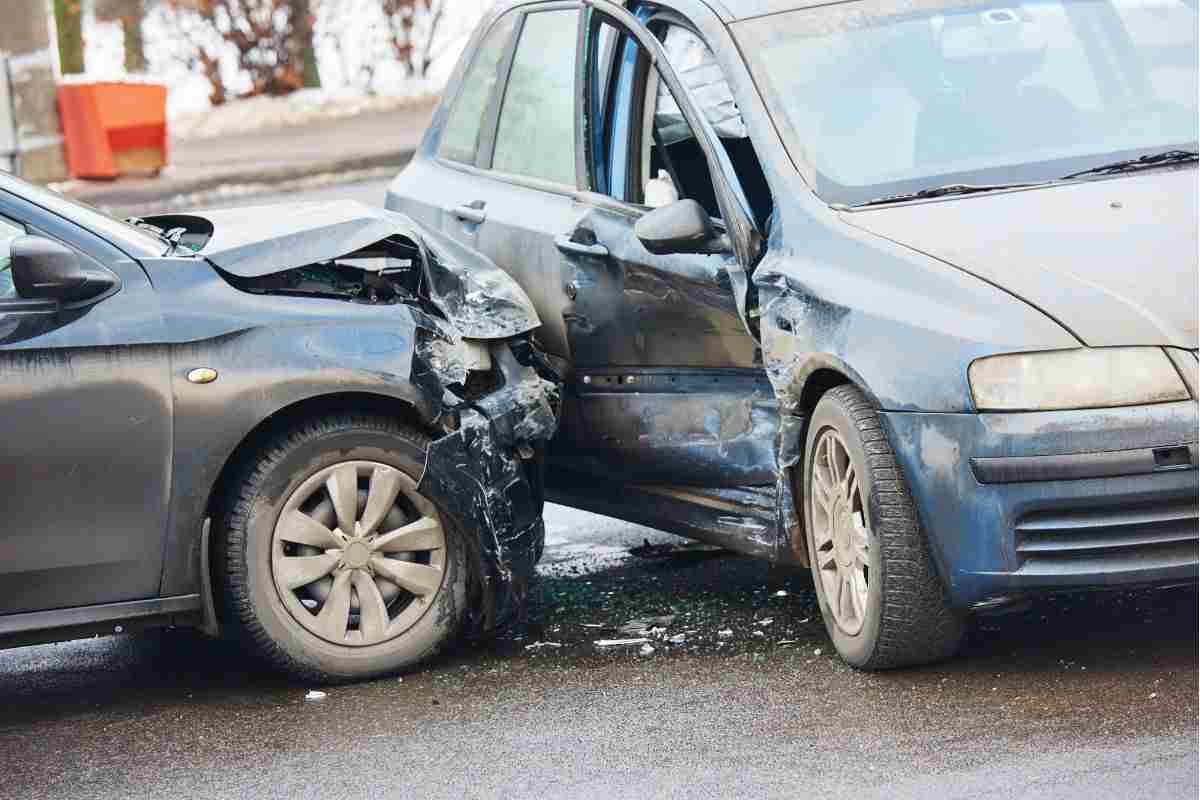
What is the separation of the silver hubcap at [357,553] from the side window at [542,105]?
148 cm

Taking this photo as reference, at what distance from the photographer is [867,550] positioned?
204 inches

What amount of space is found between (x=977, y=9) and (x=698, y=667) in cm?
208

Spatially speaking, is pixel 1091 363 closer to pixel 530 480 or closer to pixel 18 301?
pixel 530 480

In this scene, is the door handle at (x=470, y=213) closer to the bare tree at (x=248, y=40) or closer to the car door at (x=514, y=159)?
the car door at (x=514, y=159)

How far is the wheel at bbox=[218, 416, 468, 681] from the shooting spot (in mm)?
5570

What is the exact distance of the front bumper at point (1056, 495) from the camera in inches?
185

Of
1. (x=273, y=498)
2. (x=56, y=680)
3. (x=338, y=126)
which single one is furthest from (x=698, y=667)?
(x=338, y=126)

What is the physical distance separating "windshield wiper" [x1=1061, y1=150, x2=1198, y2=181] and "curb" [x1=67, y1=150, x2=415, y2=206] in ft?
48.3

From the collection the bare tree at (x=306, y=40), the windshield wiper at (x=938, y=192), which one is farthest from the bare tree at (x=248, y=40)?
the windshield wiper at (x=938, y=192)

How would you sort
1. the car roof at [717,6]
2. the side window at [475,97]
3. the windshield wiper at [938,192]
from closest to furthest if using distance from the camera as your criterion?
the windshield wiper at [938,192]
the car roof at [717,6]
the side window at [475,97]

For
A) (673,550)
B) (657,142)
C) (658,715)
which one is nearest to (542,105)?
(657,142)

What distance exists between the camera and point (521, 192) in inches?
275

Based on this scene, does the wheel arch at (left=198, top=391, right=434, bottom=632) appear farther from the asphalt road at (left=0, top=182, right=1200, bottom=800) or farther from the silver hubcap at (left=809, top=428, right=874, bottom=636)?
the silver hubcap at (left=809, top=428, right=874, bottom=636)

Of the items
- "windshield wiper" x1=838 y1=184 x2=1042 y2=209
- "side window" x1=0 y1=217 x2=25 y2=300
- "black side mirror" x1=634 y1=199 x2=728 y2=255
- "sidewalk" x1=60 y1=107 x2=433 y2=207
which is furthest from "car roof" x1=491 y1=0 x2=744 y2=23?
"sidewalk" x1=60 y1=107 x2=433 y2=207
